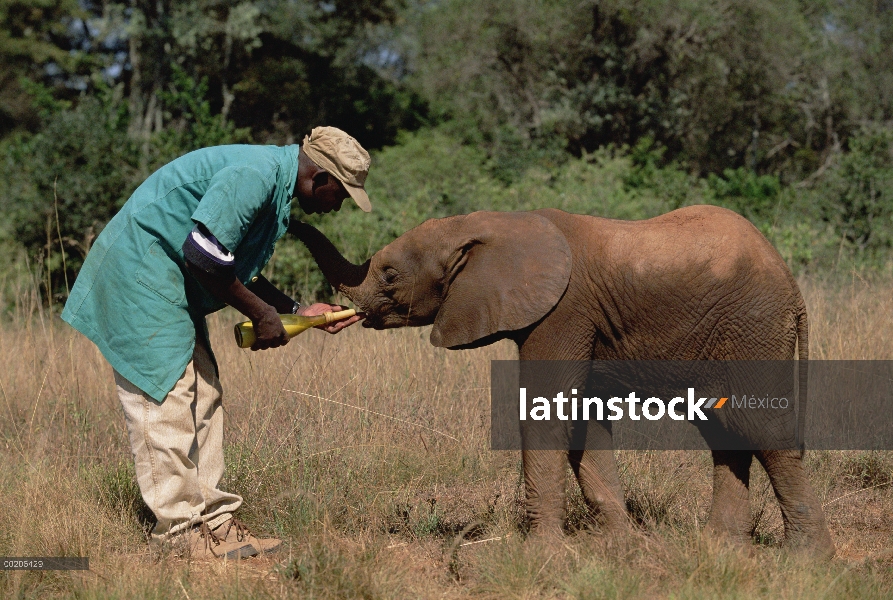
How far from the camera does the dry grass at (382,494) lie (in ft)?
14.5

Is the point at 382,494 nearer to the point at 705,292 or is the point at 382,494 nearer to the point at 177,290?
the point at 177,290

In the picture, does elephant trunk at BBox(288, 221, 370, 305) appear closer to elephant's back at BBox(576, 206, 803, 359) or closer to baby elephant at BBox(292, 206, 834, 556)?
baby elephant at BBox(292, 206, 834, 556)

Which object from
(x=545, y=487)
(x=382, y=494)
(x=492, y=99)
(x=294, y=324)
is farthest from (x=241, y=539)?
(x=492, y=99)

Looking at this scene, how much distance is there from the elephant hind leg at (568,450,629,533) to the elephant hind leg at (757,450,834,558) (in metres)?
0.82

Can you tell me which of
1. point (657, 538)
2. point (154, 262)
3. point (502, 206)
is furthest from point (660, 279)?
Result: point (502, 206)

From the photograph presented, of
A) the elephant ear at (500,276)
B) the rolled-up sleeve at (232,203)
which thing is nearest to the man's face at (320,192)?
the rolled-up sleeve at (232,203)

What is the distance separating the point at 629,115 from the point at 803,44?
5.96m

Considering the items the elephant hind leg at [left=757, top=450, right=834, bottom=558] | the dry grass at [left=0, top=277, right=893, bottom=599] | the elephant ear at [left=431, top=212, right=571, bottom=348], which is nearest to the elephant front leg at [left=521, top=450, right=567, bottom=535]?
the dry grass at [left=0, top=277, right=893, bottom=599]

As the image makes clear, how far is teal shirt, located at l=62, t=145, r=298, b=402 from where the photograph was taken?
4637mm

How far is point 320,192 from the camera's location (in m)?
4.88

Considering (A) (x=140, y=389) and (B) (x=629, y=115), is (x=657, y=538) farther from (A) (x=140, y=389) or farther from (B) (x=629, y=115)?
(B) (x=629, y=115)

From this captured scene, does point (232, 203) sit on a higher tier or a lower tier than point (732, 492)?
higher

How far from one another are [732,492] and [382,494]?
6.48ft

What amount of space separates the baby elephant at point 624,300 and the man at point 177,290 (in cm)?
74
